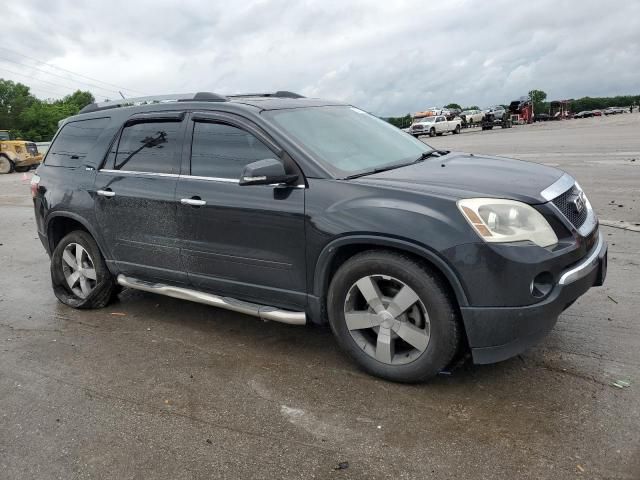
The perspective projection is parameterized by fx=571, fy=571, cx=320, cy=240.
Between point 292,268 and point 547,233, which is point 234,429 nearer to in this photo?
point 292,268

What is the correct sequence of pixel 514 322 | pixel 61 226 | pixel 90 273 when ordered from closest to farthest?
1. pixel 514 322
2. pixel 90 273
3. pixel 61 226

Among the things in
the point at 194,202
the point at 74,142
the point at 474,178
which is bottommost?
the point at 194,202

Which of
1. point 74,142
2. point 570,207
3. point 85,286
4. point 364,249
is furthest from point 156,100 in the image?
point 570,207

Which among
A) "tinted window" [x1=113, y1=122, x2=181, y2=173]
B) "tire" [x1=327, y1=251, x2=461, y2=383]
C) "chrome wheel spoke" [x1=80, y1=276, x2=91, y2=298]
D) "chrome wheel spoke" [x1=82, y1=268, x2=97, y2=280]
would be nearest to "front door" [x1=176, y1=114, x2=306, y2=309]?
"tinted window" [x1=113, y1=122, x2=181, y2=173]

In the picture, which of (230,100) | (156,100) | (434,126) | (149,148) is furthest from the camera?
(434,126)

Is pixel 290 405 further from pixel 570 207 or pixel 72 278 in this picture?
pixel 72 278

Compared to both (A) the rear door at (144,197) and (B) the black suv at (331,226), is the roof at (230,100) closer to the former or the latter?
(B) the black suv at (331,226)

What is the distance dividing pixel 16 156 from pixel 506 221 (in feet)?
99.2

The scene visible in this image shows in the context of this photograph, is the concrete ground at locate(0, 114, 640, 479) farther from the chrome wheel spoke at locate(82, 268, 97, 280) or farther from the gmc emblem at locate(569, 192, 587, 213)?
the gmc emblem at locate(569, 192, 587, 213)

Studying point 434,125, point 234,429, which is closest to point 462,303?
point 234,429

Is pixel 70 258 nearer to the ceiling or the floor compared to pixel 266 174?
nearer to the floor

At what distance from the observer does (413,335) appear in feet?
11.1

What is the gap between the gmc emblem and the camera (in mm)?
3545

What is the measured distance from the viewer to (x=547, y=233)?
3182mm
